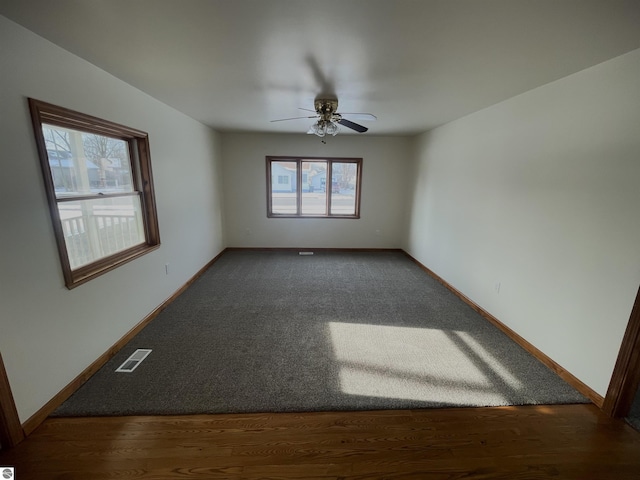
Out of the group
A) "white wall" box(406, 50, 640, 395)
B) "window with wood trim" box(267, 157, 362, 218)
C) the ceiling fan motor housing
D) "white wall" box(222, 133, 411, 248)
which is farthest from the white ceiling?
"window with wood trim" box(267, 157, 362, 218)

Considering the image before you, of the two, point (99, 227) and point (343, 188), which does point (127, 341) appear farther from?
point (343, 188)

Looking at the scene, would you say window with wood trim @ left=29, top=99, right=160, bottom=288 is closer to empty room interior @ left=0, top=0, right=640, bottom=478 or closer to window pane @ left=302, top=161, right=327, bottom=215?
empty room interior @ left=0, top=0, right=640, bottom=478

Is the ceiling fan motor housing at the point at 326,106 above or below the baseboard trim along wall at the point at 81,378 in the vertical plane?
above

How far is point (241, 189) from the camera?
536cm

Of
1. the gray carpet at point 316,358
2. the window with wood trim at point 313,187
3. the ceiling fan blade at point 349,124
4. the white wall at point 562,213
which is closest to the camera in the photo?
the white wall at point 562,213

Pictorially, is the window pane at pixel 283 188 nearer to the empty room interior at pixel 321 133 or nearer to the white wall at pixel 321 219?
the white wall at pixel 321 219

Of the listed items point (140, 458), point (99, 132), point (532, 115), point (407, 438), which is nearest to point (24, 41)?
point (99, 132)

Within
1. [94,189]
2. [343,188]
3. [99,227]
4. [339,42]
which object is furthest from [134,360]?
[343,188]

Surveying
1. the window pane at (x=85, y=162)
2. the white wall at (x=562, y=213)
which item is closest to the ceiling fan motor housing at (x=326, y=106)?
the white wall at (x=562, y=213)

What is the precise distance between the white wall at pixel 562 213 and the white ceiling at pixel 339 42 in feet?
0.87

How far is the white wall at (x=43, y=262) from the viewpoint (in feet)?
4.82

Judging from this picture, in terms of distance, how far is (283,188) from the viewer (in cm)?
550

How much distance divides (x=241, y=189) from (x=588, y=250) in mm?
5015

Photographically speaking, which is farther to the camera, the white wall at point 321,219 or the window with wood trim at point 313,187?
the window with wood trim at point 313,187
